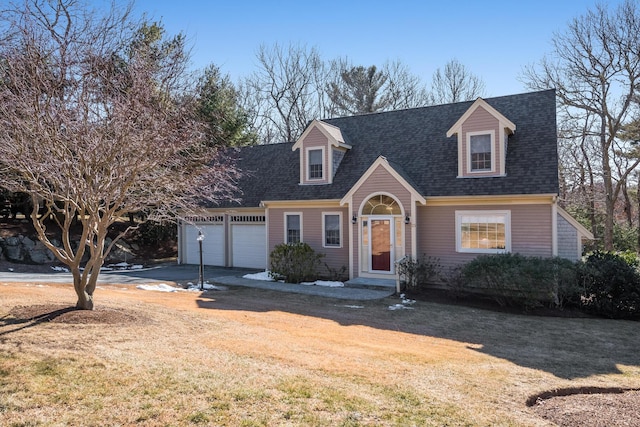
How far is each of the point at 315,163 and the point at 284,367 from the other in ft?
42.0

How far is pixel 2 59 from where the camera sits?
8.98m

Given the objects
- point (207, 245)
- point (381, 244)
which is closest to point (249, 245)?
point (207, 245)

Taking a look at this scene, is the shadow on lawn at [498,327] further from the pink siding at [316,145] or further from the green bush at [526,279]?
the pink siding at [316,145]

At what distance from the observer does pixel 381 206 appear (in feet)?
50.4

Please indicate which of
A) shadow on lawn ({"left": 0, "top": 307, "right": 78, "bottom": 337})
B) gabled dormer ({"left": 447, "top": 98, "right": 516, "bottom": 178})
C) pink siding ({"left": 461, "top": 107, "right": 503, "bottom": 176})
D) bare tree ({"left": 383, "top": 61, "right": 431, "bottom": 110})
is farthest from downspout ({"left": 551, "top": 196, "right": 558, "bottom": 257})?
bare tree ({"left": 383, "top": 61, "right": 431, "bottom": 110})

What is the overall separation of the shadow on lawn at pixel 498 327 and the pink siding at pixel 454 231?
248 cm

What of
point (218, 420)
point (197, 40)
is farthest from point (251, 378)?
point (197, 40)

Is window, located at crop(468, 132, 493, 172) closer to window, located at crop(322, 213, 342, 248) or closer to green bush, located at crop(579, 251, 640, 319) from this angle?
green bush, located at crop(579, 251, 640, 319)

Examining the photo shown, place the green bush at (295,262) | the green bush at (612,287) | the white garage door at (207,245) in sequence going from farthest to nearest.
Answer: the white garage door at (207,245) < the green bush at (295,262) < the green bush at (612,287)

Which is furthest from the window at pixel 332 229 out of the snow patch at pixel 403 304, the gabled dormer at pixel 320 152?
the snow patch at pixel 403 304

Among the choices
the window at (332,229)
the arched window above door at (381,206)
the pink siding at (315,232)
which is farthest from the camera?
the window at (332,229)

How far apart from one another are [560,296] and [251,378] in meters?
10.2

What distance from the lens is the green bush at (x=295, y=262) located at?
53.1 ft

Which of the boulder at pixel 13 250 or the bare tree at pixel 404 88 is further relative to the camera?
the bare tree at pixel 404 88
